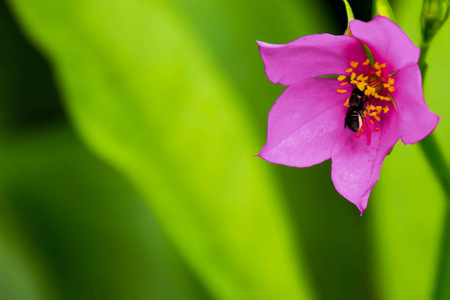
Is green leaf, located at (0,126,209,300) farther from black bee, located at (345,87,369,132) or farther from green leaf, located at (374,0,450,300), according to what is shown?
black bee, located at (345,87,369,132)

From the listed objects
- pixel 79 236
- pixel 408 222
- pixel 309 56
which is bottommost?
pixel 408 222

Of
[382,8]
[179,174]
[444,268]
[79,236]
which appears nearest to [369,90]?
[382,8]

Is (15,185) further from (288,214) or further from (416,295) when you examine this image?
(416,295)

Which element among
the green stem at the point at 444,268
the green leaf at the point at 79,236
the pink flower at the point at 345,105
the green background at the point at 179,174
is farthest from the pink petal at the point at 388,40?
the green leaf at the point at 79,236

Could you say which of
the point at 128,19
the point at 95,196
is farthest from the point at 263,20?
the point at 95,196

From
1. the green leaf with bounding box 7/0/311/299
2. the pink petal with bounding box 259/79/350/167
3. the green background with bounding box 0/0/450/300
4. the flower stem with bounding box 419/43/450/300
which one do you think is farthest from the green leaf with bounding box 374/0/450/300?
the pink petal with bounding box 259/79/350/167

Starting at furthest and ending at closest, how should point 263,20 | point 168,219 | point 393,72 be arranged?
1. point 263,20
2. point 168,219
3. point 393,72

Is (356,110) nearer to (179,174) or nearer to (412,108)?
(412,108)
